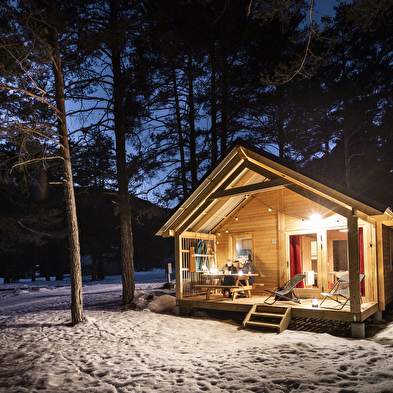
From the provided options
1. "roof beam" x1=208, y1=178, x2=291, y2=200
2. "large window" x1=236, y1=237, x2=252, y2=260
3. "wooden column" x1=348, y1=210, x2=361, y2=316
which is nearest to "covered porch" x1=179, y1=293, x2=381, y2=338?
"wooden column" x1=348, y1=210, x2=361, y2=316

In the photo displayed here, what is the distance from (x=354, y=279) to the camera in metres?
6.42

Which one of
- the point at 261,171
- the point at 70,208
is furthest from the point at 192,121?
the point at 70,208

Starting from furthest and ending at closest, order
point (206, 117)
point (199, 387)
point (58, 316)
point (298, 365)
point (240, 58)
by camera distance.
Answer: point (206, 117) < point (240, 58) < point (58, 316) < point (298, 365) < point (199, 387)

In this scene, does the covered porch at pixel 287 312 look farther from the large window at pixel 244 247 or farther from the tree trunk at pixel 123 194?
the tree trunk at pixel 123 194

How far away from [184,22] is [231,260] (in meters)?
8.88

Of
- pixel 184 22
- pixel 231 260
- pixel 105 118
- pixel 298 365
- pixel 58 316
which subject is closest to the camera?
pixel 298 365

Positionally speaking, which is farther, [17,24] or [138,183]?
[138,183]

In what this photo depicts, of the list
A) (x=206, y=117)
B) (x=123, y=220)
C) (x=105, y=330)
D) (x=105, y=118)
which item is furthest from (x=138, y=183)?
(x=105, y=330)

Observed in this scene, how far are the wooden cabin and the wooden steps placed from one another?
0.22 metres

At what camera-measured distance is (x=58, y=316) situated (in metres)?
8.80

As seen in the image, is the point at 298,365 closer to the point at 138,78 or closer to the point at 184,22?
the point at 138,78

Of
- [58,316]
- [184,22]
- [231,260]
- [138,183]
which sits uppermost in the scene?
[184,22]

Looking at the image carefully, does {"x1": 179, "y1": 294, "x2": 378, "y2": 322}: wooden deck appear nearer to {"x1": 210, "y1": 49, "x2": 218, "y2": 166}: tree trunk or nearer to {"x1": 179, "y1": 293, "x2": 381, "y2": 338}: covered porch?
{"x1": 179, "y1": 293, "x2": 381, "y2": 338}: covered porch

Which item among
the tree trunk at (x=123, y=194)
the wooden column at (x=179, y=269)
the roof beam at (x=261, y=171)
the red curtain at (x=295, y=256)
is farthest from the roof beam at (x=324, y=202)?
the tree trunk at (x=123, y=194)
